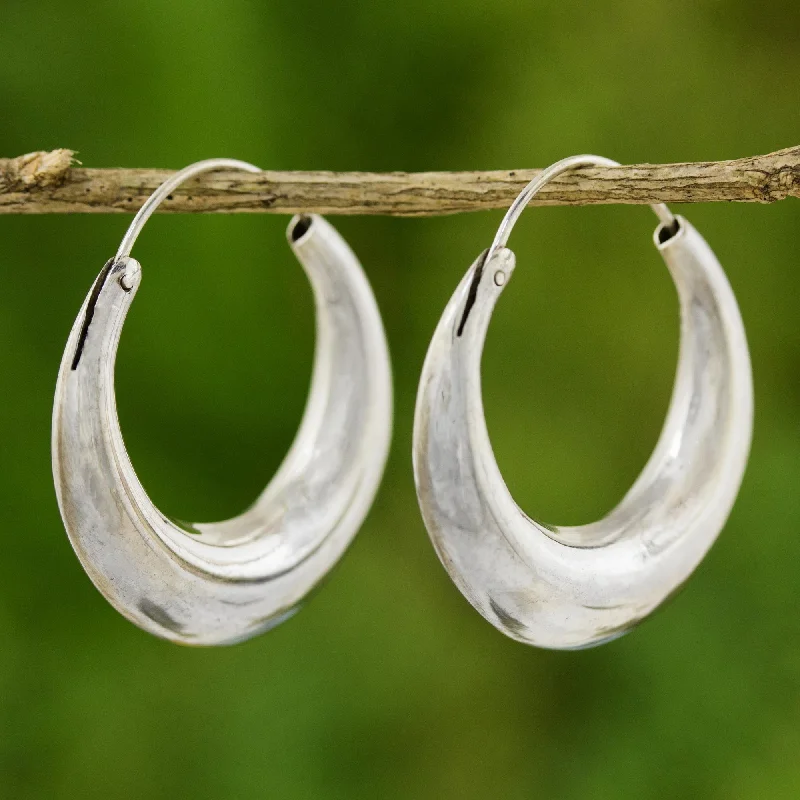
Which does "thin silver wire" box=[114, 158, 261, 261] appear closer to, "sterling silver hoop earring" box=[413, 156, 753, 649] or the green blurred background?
"sterling silver hoop earring" box=[413, 156, 753, 649]

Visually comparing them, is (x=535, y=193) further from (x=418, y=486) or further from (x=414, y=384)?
(x=414, y=384)

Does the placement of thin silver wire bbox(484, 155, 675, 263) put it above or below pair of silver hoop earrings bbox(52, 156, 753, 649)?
above

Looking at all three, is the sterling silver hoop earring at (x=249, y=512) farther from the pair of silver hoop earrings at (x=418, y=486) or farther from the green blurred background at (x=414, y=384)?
the green blurred background at (x=414, y=384)

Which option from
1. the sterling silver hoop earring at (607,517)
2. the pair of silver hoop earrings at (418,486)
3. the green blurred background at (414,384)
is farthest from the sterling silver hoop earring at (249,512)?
the green blurred background at (414,384)

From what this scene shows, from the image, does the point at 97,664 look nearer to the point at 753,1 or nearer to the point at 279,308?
the point at 279,308

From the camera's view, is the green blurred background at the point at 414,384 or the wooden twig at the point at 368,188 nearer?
the wooden twig at the point at 368,188

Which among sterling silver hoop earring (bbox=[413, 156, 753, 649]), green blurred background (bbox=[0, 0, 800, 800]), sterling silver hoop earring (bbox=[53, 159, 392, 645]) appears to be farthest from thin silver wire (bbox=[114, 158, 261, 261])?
green blurred background (bbox=[0, 0, 800, 800])
